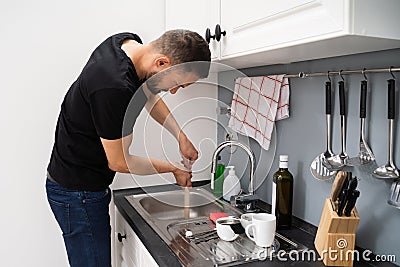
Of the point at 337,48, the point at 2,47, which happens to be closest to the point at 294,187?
the point at 337,48

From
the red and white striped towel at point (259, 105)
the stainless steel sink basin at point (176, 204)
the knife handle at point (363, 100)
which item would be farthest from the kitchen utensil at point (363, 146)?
the stainless steel sink basin at point (176, 204)

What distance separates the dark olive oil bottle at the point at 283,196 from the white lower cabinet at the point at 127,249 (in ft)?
1.50

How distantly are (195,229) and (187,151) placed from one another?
0.29 m

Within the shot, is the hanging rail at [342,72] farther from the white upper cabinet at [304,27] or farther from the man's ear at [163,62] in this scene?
the man's ear at [163,62]

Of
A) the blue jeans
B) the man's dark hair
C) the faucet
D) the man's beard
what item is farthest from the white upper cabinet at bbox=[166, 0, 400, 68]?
the blue jeans

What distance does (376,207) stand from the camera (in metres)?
1.11

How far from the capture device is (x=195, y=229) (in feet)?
4.58

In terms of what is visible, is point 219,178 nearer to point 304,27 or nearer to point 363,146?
point 363,146

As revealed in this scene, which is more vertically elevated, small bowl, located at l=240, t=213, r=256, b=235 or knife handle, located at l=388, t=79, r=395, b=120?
knife handle, located at l=388, t=79, r=395, b=120

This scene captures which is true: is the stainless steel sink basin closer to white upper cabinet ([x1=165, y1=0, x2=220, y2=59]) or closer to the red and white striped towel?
the red and white striped towel

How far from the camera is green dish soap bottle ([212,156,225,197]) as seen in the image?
5.28 feet

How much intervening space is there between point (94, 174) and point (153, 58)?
1.63 feet

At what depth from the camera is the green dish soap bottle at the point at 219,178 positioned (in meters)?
1.61

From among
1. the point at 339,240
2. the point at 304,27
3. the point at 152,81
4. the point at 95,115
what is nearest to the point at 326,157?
the point at 339,240
